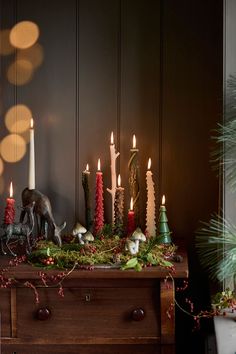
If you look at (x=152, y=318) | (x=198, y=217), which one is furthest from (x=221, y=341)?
(x=198, y=217)

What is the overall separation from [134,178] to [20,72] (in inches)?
27.2

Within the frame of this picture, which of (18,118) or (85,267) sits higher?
(18,118)

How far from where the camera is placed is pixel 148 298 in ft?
7.74

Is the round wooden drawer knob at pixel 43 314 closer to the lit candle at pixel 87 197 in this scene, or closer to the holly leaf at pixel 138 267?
the holly leaf at pixel 138 267

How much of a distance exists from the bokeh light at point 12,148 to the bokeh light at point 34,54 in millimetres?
333

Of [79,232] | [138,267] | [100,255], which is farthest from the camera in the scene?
[79,232]

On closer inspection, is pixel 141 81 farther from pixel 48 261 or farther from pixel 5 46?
pixel 48 261

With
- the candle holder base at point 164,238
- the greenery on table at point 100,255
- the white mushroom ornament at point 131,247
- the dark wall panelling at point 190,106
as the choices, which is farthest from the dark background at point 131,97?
the white mushroom ornament at point 131,247

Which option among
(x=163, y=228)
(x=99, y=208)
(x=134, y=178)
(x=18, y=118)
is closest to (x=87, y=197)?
(x=99, y=208)

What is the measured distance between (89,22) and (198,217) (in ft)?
3.19

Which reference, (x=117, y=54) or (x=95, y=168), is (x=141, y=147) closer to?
(x=95, y=168)

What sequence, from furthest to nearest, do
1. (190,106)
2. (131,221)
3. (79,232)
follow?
1. (190,106)
2. (131,221)
3. (79,232)

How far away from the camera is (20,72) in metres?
2.89

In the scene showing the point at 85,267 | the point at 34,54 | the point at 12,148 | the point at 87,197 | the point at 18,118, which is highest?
the point at 34,54
